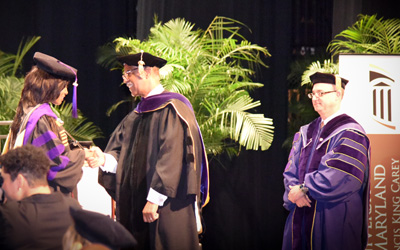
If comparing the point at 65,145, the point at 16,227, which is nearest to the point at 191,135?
the point at 65,145

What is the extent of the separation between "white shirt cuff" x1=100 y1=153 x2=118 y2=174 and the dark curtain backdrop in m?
2.93

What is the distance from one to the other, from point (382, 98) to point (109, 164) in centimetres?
231

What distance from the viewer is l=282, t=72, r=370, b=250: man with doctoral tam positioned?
4242 mm

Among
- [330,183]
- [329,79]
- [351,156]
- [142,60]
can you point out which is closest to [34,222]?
[142,60]

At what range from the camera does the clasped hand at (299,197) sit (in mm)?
4367

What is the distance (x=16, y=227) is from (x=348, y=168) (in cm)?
237

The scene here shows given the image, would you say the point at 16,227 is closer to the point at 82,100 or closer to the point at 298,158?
the point at 298,158

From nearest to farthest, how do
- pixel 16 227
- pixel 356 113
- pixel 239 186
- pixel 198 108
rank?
pixel 16 227
pixel 356 113
pixel 198 108
pixel 239 186

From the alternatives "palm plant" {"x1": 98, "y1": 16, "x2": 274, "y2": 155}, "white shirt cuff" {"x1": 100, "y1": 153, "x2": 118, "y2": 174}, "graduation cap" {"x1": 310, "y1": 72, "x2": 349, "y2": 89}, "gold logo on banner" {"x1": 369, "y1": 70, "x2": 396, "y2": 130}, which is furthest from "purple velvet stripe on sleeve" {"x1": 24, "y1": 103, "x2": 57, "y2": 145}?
"gold logo on banner" {"x1": 369, "y1": 70, "x2": 396, "y2": 130}

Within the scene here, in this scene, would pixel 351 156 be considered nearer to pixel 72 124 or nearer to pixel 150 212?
pixel 150 212

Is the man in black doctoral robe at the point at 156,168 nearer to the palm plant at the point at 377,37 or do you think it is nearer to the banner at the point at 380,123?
the banner at the point at 380,123

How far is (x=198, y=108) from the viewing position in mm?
6453

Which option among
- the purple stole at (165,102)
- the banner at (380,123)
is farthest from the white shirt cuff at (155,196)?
the banner at (380,123)

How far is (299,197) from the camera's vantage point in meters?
4.38
